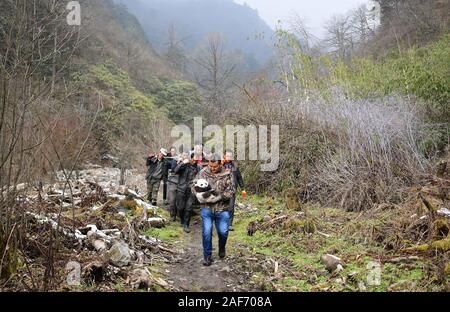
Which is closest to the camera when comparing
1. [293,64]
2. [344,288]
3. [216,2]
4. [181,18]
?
[344,288]

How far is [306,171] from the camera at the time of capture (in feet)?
36.9

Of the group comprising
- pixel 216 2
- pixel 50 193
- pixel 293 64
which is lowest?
pixel 50 193

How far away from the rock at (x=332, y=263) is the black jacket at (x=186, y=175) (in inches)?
143

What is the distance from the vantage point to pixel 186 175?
8.90 metres

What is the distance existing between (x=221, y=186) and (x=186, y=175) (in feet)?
8.89

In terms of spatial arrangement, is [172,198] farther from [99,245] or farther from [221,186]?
[99,245]

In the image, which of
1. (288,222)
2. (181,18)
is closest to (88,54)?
(288,222)

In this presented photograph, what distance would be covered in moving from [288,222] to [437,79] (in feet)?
20.2

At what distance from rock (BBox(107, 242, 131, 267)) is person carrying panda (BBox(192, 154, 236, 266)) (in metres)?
1.19

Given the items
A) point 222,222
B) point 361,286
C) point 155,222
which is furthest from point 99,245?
point 361,286

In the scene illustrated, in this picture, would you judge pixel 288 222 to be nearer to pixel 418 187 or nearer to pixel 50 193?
pixel 418 187

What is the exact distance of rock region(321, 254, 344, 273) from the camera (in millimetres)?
5800

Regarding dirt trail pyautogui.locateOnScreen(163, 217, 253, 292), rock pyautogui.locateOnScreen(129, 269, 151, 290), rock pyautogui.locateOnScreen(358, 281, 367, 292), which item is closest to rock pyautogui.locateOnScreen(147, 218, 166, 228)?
dirt trail pyautogui.locateOnScreen(163, 217, 253, 292)

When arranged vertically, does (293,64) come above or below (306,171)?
above
